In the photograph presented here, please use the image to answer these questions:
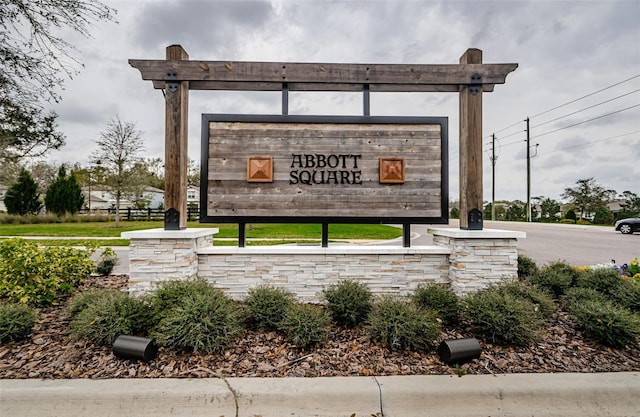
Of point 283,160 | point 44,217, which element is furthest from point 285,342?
point 44,217

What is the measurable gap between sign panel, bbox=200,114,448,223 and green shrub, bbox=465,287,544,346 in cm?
140

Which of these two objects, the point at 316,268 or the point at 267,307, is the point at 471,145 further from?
the point at 267,307

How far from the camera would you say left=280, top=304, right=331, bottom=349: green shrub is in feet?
9.13

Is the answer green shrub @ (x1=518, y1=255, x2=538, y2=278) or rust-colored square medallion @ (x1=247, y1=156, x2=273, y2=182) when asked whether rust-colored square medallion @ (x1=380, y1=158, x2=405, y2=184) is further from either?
green shrub @ (x1=518, y1=255, x2=538, y2=278)

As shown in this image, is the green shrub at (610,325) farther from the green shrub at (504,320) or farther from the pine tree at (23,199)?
the pine tree at (23,199)

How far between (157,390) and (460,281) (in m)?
3.48

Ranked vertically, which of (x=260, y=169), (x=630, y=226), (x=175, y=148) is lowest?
(x=630, y=226)

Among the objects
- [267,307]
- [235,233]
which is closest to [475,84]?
[267,307]

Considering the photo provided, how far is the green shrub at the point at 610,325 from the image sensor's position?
283cm

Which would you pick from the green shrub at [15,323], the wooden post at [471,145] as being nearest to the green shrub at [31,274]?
the green shrub at [15,323]

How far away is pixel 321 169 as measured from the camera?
4188mm

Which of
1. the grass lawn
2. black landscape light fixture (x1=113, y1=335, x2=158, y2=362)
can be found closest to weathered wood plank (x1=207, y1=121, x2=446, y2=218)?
black landscape light fixture (x1=113, y1=335, x2=158, y2=362)

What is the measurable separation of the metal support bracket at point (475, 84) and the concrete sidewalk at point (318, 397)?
3.49m

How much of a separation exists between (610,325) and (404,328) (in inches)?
78.8
